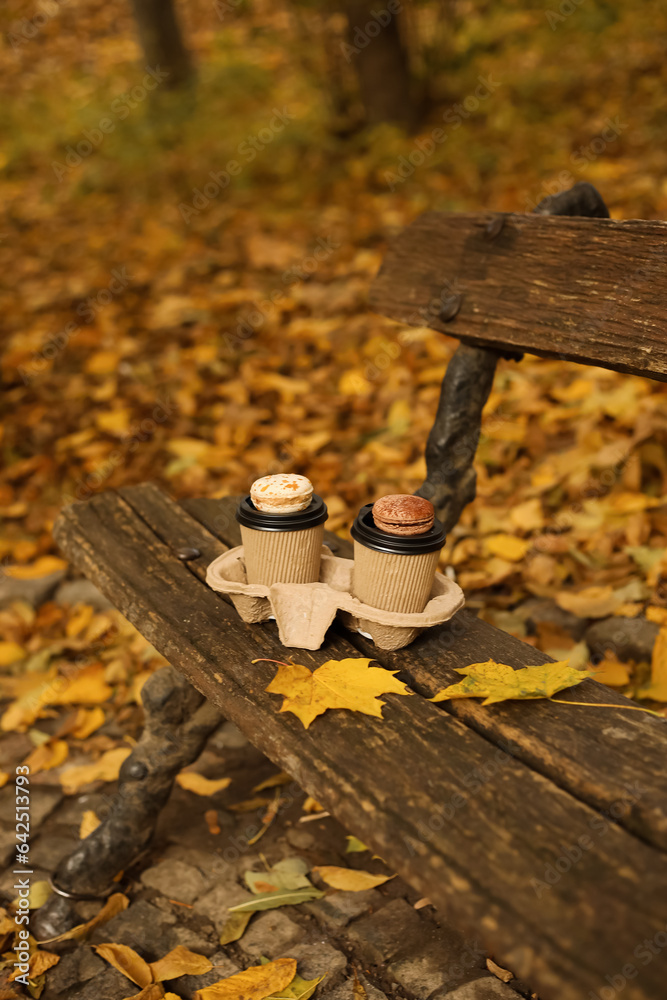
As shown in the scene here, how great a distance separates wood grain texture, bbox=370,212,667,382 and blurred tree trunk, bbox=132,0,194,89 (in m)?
6.89

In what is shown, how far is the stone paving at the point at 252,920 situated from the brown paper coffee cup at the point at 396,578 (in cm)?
77

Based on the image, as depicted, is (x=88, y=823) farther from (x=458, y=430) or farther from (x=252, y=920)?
(x=458, y=430)

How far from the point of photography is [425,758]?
1135mm

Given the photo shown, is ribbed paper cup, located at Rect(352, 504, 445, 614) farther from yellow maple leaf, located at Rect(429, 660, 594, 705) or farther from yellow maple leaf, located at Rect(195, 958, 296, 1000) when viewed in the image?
yellow maple leaf, located at Rect(195, 958, 296, 1000)

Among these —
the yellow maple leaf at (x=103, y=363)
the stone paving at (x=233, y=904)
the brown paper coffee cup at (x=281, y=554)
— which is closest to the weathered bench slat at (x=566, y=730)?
the brown paper coffee cup at (x=281, y=554)

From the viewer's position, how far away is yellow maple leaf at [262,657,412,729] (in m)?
1.22

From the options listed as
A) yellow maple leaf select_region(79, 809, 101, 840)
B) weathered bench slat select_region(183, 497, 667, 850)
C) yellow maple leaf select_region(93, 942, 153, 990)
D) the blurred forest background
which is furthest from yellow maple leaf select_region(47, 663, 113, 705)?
weathered bench slat select_region(183, 497, 667, 850)

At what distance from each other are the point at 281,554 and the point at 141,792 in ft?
2.58

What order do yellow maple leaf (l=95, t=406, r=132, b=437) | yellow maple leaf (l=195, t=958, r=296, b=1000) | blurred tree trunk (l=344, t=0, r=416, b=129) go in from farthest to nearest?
blurred tree trunk (l=344, t=0, r=416, b=129) < yellow maple leaf (l=95, t=406, r=132, b=437) < yellow maple leaf (l=195, t=958, r=296, b=1000)

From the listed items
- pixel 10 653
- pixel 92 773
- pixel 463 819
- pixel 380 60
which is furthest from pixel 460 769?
pixel 380 60

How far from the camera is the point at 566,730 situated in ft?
3.87

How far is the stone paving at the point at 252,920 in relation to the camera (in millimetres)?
1625

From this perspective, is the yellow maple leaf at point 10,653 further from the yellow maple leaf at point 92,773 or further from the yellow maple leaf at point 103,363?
the yellow maple leaf at point 103,363

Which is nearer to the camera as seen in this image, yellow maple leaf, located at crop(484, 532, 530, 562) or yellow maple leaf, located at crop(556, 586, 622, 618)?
yellow maple leaf, located at crop(556, 586, 622, 618)
